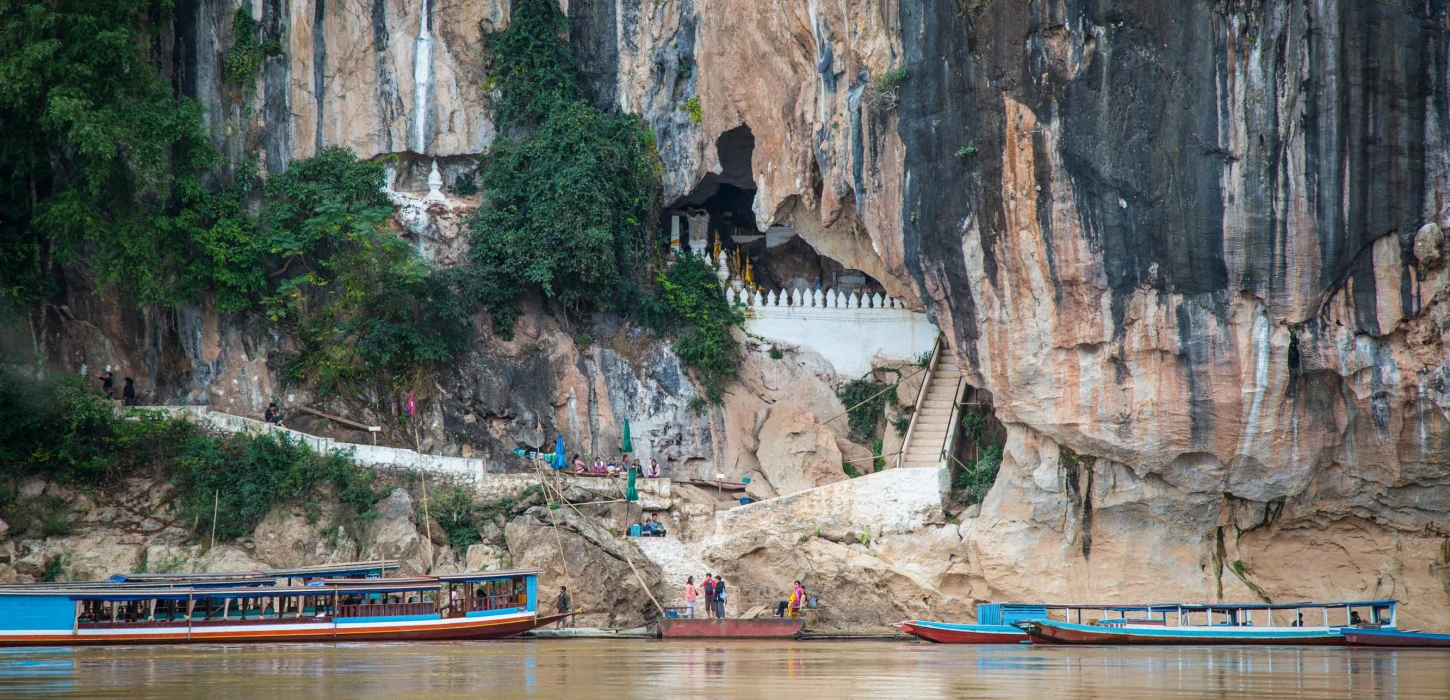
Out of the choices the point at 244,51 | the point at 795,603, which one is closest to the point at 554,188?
the point at 244,51

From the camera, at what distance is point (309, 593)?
25312mm

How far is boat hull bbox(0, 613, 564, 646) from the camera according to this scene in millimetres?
24297

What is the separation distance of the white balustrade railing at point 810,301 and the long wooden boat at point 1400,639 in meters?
12.5

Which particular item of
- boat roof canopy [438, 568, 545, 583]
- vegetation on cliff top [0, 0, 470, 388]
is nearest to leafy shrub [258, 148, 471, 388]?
vegetation on cliff top [0, 0, 470, 388]

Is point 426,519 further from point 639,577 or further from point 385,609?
point 639,577

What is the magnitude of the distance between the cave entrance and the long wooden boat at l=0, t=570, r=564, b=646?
11.0 m

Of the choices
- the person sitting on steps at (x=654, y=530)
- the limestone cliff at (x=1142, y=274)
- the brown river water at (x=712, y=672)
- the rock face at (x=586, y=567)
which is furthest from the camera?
the person sitting on steps at (x=654, y=530)

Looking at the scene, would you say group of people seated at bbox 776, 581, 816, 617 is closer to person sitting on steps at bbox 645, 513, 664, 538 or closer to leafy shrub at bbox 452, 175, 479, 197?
person sitting on steps at bbox 645, 513, 664, 538

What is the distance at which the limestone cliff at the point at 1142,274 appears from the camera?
77.8 feet

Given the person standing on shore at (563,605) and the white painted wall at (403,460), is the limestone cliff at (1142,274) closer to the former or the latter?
the white painted wall at (403,460)

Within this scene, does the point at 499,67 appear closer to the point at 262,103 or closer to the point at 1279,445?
the point at 262,103

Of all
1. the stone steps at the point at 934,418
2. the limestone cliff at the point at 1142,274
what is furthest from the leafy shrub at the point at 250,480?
the stone steps at the point at 934,418

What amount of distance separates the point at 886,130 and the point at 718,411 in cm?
787

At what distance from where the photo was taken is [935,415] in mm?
31672
